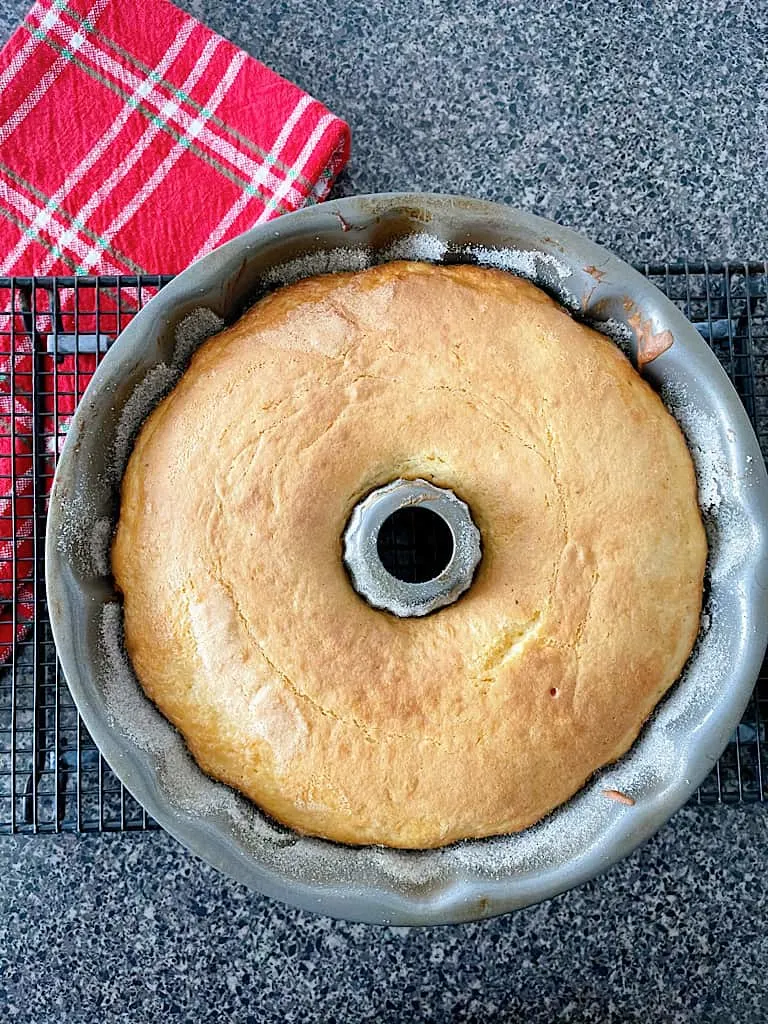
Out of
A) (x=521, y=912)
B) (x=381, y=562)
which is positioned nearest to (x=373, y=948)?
(x=521, y=912)

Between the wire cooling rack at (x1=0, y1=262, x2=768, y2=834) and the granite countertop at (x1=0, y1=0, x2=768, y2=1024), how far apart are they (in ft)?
0.34

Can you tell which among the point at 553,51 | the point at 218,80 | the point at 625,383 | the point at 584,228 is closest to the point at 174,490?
the point at 625,383

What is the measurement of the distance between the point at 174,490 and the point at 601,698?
478 mm

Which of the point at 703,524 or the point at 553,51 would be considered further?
the point at 553,51

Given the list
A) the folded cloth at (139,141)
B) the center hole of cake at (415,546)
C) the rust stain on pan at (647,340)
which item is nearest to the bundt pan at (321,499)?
the rust stain on pan at (647,340)

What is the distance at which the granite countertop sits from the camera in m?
1.35

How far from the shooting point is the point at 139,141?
135 cm

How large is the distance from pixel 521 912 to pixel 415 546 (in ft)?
1.91

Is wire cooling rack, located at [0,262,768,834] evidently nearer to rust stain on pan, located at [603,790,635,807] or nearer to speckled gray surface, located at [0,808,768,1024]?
speckled gray surface, located at [0,808,768,1024]

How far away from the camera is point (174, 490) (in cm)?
99

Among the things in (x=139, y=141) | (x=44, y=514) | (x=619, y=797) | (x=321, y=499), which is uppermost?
(x=139, y=141)

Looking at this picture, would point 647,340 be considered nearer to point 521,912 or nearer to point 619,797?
point 619,797

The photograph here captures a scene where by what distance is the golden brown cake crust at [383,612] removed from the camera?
97cm

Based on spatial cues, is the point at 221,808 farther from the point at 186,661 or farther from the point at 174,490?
the point at 174,490
